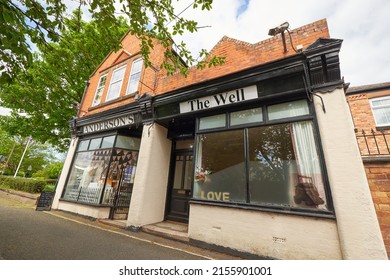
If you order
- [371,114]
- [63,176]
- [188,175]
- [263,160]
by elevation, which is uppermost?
[371,114]

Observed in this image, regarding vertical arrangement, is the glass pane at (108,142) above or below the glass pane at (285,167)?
above

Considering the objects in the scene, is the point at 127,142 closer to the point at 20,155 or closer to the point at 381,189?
the point at 381,189

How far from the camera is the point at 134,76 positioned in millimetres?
8484

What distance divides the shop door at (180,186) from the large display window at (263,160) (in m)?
1.37

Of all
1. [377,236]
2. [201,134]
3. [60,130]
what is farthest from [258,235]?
[60,130]

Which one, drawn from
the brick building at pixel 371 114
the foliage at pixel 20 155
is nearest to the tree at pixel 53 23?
the brick building at pixel 371 114

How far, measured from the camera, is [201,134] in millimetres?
5793

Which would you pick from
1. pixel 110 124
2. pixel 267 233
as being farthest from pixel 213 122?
pixel 110 124

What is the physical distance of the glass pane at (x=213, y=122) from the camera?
5.51 metres

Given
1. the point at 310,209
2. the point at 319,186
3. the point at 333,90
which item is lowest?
the point at 310,209

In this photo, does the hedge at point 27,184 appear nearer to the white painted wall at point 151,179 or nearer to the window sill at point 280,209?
the white painted wall at point 151,179

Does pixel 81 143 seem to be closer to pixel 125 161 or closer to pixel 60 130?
pixel 125 161

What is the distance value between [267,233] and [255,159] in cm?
176
